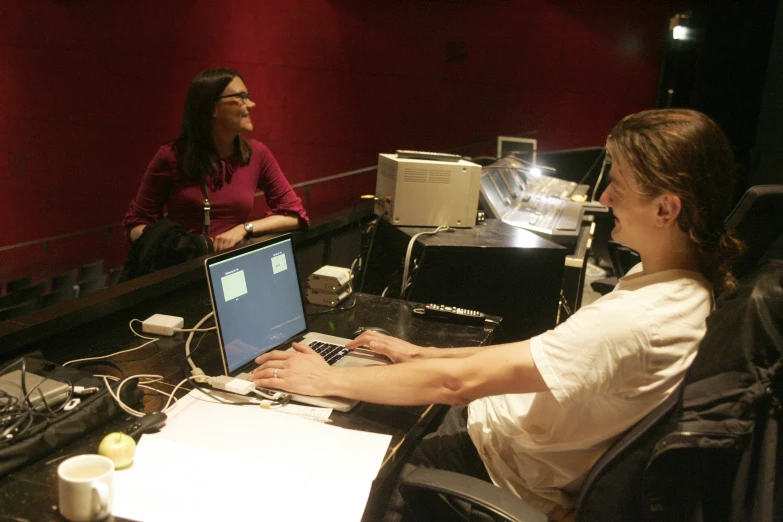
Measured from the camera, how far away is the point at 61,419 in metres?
1.26

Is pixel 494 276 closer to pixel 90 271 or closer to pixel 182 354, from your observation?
pixel 182 354

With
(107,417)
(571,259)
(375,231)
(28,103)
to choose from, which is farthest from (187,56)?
(107,417)

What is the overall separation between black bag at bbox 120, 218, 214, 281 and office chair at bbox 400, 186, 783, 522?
1575 millimetres

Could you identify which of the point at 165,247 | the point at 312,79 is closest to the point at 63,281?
the point at 312,79

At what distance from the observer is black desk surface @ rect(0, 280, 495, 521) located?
3.74ft

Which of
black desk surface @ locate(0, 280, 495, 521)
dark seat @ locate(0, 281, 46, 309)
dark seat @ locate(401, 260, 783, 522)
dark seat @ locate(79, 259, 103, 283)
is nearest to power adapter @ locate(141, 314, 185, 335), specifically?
black desk surface @ locate(0, 280, 495, 521)

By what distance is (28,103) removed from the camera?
6.37m

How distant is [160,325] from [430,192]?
1.35m

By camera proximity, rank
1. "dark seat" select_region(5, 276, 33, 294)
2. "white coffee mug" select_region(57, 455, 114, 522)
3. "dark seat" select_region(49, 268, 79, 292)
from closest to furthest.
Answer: "white coffee mug" select_region(57, 455, 114, 522), "dark seat" select_region(5, 276, 33, 294), "dark seat" select_region(49, 268, 79, 292)

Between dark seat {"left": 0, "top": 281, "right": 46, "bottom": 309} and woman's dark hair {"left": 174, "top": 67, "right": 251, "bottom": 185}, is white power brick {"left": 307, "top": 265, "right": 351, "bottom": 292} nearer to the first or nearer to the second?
woman's dark hair {"left": 174, "top": 67, "right": 251, "bottom": 185}

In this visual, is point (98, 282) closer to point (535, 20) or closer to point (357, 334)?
point (357, 334)

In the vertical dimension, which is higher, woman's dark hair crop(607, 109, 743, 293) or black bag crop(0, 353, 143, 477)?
woman's dark hair crop(607, 109, 743, 293)

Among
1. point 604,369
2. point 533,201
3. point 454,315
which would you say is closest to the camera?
point 604,369

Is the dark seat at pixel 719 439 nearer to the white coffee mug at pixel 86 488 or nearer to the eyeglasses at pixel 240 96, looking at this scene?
the white coffee mug at pixel 86 488
